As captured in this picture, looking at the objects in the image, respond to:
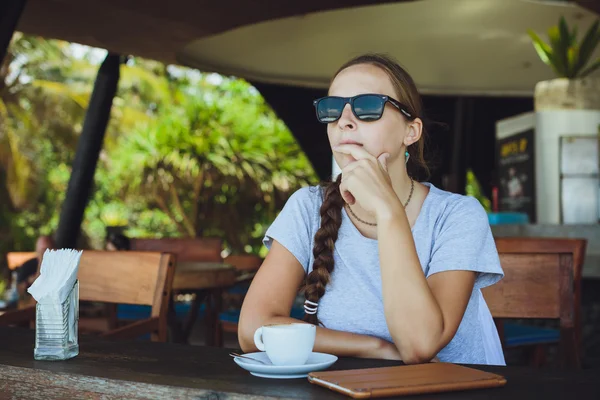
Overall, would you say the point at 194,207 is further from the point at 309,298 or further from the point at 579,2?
the point at 309,298

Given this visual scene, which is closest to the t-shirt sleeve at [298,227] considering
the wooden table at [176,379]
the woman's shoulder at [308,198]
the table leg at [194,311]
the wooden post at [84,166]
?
the woman's shoulder at [308,198]

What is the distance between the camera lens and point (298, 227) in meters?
1.76

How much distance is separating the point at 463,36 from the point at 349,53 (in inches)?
52.1

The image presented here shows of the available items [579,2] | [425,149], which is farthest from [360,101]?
[579,2]

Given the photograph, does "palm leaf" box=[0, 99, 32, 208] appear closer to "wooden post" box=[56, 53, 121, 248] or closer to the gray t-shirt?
"wooden post" box=[56, 53, 121, 248]

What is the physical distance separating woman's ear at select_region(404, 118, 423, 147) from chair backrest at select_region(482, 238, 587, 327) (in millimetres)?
643

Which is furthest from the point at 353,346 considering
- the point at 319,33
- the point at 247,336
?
the point at 319,33

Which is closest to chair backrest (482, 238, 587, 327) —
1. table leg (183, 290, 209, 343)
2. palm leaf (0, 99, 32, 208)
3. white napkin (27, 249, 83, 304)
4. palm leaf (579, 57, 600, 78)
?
white napkin (27, 249, 83, 304)

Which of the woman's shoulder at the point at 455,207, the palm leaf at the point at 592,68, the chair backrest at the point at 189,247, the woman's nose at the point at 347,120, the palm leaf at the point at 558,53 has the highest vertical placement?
the palm leaf at the point at 558,53

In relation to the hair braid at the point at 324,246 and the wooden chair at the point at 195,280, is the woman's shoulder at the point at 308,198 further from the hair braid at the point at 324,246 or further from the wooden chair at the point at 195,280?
the wooden chair at the point at 195,280

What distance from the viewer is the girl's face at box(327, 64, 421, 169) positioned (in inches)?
63.4

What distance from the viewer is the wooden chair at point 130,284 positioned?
7.58ft

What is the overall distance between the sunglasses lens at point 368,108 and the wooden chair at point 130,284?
946mm

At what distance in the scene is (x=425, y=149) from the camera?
2086mm
